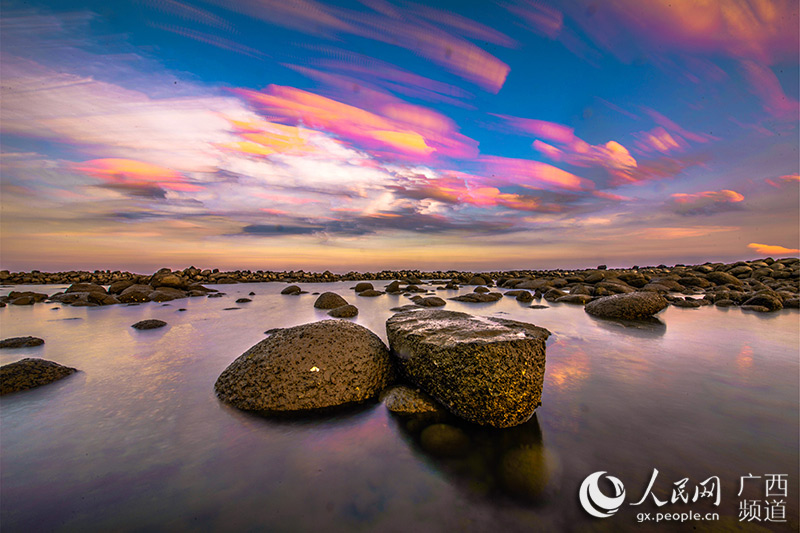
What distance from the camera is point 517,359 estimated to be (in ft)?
11.5

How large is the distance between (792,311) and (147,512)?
20.1 m

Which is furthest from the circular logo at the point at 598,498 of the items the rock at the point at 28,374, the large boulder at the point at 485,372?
the rock at the point at 28,374

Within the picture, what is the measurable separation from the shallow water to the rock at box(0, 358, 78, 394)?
0.78ft

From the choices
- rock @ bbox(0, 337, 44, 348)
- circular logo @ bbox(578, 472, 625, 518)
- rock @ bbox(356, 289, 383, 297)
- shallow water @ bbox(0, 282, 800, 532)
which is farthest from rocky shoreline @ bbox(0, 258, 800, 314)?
circular logo @ bbox(578, 472, 625, 518)

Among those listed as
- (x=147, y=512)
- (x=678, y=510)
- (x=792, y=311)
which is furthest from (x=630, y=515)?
(x=792, y=311)

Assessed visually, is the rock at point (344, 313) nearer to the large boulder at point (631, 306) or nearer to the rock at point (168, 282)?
the large boulder at point (631, 306)

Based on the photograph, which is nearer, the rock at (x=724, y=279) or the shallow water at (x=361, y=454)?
the shallow water at (x=361, y=454)

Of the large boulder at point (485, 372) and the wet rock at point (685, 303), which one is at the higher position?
the large boulder at point (485, 372)

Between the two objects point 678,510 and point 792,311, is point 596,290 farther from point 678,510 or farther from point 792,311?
point 678,510

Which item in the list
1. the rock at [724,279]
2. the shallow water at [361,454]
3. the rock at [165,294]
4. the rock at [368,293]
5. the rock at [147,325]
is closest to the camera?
the shallow water at [361,454]

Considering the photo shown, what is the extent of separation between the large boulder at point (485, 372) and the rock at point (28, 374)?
245 inches

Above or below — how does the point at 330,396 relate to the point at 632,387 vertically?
above

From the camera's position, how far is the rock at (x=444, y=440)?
10.4ft

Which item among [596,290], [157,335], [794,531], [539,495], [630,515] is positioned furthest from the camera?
[596,290]
